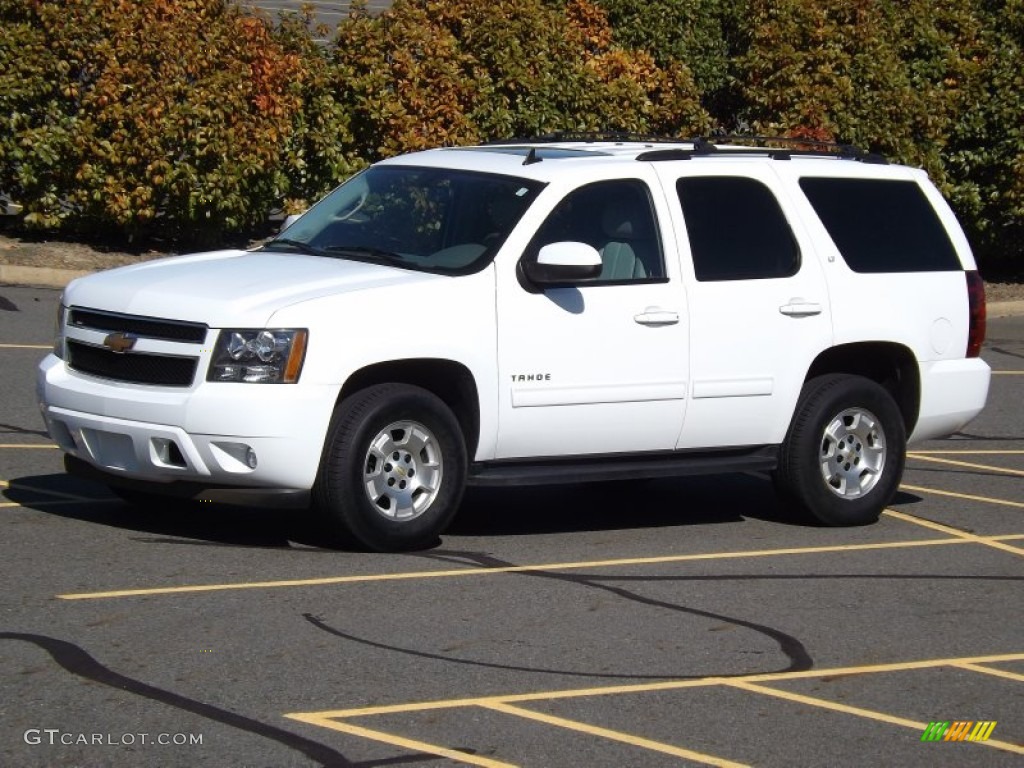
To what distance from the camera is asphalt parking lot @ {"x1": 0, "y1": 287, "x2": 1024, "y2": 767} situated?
5.86 m

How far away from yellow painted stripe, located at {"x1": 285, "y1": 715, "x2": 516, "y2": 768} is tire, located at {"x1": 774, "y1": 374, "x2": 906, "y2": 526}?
4350mm

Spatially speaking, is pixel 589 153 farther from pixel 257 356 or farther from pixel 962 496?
pixel 962 496

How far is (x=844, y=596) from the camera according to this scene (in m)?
8.19

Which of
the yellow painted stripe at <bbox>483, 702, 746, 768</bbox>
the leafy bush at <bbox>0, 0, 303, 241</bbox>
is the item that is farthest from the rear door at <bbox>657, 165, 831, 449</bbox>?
the leafy bush at <bbox>0, 0, 303, 241</bbox>

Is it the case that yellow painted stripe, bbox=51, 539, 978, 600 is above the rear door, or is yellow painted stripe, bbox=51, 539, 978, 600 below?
below

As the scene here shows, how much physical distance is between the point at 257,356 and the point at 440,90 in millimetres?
11813

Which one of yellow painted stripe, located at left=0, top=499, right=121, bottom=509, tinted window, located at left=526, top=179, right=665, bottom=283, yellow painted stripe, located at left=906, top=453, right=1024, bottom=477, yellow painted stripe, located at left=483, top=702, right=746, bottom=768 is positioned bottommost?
yellow painted stripe, located at left=0, top=499, right=121, bottom=509

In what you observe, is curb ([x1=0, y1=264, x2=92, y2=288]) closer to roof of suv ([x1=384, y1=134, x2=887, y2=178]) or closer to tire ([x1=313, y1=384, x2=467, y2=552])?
roof of suv ([x1=384, y1=134, x2=887, y2=178])

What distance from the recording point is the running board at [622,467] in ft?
28.9

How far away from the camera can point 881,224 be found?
1014 cm

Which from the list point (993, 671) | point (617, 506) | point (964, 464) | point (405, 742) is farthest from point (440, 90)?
point (405, 742)

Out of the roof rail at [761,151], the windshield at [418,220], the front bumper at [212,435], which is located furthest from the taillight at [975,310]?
the front bumper at [212,435]

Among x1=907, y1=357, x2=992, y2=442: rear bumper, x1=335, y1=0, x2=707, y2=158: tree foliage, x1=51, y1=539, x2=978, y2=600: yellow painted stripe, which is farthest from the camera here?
x1=335, y1=0, x2=707, y2=158: tree foliage

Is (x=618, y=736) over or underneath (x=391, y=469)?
underneath
